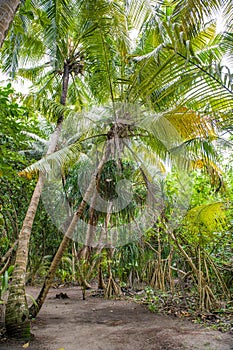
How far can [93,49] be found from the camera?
612 centimetres

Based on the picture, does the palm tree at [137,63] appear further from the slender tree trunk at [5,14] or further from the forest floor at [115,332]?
the slender tree trunk at [5,14]

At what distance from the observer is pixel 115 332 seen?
482cm

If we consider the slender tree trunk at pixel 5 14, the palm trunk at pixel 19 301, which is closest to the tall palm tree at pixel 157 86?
the palm trunk at pixel 19 301

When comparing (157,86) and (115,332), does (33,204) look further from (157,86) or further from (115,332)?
(157,86)

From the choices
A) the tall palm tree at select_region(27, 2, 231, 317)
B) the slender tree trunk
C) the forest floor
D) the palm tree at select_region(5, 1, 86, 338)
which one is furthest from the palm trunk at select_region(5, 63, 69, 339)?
the slender tree trunk

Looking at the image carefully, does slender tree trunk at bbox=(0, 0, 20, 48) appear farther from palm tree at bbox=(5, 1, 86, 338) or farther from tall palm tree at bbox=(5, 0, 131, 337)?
palm tree at bbox=(5, 1, 86, 338)

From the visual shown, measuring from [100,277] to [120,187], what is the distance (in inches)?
120

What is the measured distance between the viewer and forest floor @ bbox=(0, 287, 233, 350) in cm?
411

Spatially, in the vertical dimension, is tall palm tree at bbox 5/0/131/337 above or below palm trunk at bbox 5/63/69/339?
above

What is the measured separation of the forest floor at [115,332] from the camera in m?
4.11

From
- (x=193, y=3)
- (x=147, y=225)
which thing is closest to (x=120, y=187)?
(x=147, y=225)

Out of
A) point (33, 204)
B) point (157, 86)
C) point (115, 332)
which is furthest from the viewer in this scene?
point (33, 204)

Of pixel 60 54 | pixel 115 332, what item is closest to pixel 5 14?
pixel 115 332

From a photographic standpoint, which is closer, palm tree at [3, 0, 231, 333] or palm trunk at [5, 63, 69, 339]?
palm trunk at [5, 63, 69, 339]
